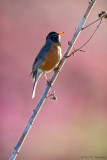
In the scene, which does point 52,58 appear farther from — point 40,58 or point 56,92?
point 56,92

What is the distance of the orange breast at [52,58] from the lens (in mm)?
4886

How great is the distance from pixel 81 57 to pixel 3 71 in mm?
1951

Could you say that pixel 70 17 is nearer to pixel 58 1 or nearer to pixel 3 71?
pixel 58 1

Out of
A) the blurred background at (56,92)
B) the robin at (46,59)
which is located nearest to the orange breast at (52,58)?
the robin at (46,59)

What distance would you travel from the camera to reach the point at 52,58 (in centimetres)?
498

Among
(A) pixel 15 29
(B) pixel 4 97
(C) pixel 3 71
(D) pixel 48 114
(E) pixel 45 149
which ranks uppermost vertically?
(A) pixel 15 29

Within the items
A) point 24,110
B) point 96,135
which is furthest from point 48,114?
point 96,135

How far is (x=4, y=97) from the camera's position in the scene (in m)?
8.48

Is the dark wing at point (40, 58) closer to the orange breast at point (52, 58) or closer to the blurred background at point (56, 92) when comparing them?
the orange breast at point (52, 58)

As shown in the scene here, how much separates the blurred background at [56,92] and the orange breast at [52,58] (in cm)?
306

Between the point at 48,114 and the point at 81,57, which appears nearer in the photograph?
the point at 48,114

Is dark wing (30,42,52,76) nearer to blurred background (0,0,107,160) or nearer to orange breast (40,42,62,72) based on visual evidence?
orange breast (40,42,62,72)

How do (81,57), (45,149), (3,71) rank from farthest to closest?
1. (81,57)
2. (3,71)
3. (45,149)

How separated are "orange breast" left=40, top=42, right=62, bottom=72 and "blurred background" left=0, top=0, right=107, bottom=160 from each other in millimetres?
3057
